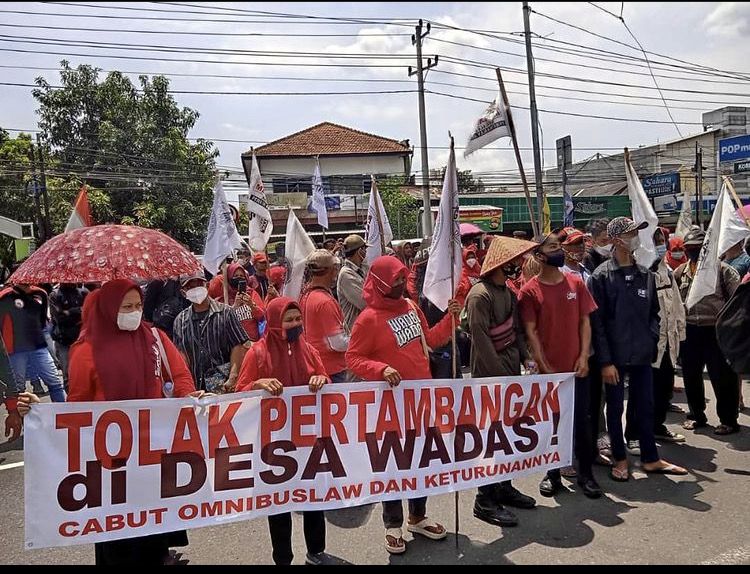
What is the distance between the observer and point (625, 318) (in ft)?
15.3

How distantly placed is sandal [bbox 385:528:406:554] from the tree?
27892 mm

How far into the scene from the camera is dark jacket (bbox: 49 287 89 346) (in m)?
5.93

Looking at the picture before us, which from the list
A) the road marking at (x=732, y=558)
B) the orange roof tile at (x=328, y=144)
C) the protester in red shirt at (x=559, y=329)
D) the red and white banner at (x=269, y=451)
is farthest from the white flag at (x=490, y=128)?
the orange roof tile at (x=328, y=144)

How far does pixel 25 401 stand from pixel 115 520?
764mm

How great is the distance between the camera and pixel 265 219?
8.29 metres

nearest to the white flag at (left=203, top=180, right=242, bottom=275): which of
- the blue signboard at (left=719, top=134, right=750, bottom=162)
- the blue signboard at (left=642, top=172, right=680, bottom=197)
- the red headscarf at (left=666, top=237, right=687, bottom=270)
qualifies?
the red headscarf at (left=666, top=237, right=687, bottom=270)

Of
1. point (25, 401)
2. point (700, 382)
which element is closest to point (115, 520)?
point (25, 401)

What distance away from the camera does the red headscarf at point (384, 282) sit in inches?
145

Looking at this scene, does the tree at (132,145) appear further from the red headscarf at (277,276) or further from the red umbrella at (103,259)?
the red umbrella at (103,259)

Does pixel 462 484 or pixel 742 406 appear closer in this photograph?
pixel 462 484

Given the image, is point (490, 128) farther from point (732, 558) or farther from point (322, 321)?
point (732, 558)

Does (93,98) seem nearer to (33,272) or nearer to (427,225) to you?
(427,225)

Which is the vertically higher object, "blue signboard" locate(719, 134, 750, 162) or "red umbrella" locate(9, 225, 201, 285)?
"blue signboard" locate(719, 134, 750, 162)

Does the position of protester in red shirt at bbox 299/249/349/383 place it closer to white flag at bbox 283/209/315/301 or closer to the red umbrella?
the red umbrella
